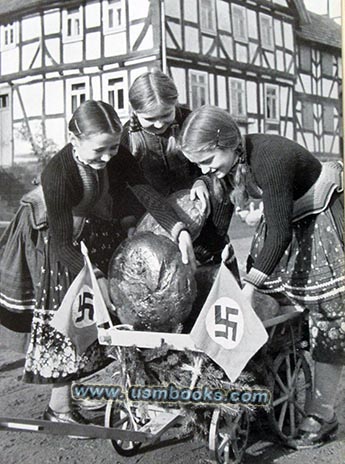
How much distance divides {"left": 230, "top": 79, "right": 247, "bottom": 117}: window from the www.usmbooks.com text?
1239mm

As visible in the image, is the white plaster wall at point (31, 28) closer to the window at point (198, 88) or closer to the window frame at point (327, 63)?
the window at point (198, 88)

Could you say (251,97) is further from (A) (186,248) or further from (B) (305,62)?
(A) (186,248)

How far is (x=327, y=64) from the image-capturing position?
2994 mm

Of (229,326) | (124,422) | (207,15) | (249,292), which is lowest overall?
(124,422)

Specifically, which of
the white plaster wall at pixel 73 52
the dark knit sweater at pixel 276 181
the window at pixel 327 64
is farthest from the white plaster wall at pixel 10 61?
the window at pixel 327 64

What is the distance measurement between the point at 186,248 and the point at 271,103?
0.80 meters

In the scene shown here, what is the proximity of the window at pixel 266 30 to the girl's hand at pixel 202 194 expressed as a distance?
721 millimetres

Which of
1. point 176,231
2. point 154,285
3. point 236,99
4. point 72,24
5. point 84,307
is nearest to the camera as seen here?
point 154,285

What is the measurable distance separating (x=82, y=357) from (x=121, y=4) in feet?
5.59

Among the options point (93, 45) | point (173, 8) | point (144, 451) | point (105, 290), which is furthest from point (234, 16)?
point (144, 451)

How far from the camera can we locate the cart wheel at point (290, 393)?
10.1 ft

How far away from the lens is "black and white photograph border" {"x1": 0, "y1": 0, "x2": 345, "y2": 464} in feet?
9.79

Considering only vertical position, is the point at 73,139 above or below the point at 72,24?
below

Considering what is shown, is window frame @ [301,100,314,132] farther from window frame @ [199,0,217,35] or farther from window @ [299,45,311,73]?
window frame @ [199,0,217,35]
